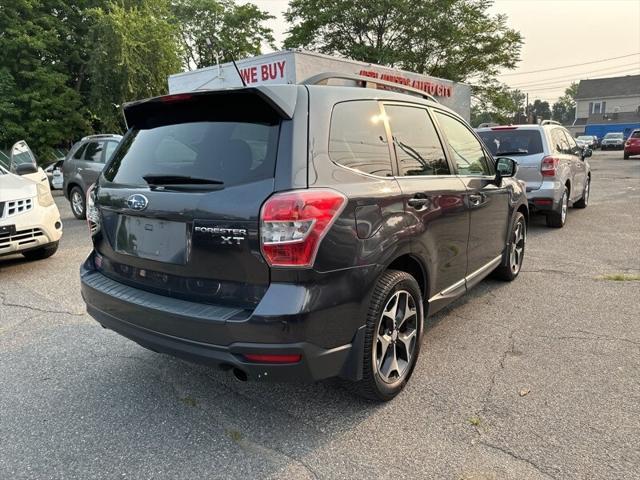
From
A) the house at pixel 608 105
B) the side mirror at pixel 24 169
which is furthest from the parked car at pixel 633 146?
the house at pixel 608 105

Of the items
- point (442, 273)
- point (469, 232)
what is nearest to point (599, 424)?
point (442, 273)

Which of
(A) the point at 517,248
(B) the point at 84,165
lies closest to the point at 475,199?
(A) the point at 517,248

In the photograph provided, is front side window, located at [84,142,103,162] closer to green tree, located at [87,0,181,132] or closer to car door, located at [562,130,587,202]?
car door, located at [562,130,587,202]

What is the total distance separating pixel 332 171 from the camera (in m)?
2.39

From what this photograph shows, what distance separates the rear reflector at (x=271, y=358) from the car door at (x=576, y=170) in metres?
7.71

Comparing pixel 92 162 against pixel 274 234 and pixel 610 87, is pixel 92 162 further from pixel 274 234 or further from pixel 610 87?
pixel 610 87

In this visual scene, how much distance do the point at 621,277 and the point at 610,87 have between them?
7071 cm

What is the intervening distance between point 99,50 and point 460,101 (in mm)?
18315

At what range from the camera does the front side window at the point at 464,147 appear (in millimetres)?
3709

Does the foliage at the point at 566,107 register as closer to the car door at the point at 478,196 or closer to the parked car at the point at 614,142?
the parked car at the point at 614,142

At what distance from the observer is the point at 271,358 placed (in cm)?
222

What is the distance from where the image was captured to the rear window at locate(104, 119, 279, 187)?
234 cm

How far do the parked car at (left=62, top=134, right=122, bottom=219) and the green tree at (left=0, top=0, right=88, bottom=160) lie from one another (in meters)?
16.5

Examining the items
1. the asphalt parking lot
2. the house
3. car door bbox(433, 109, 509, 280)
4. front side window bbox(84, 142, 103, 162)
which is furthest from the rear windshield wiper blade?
the house
